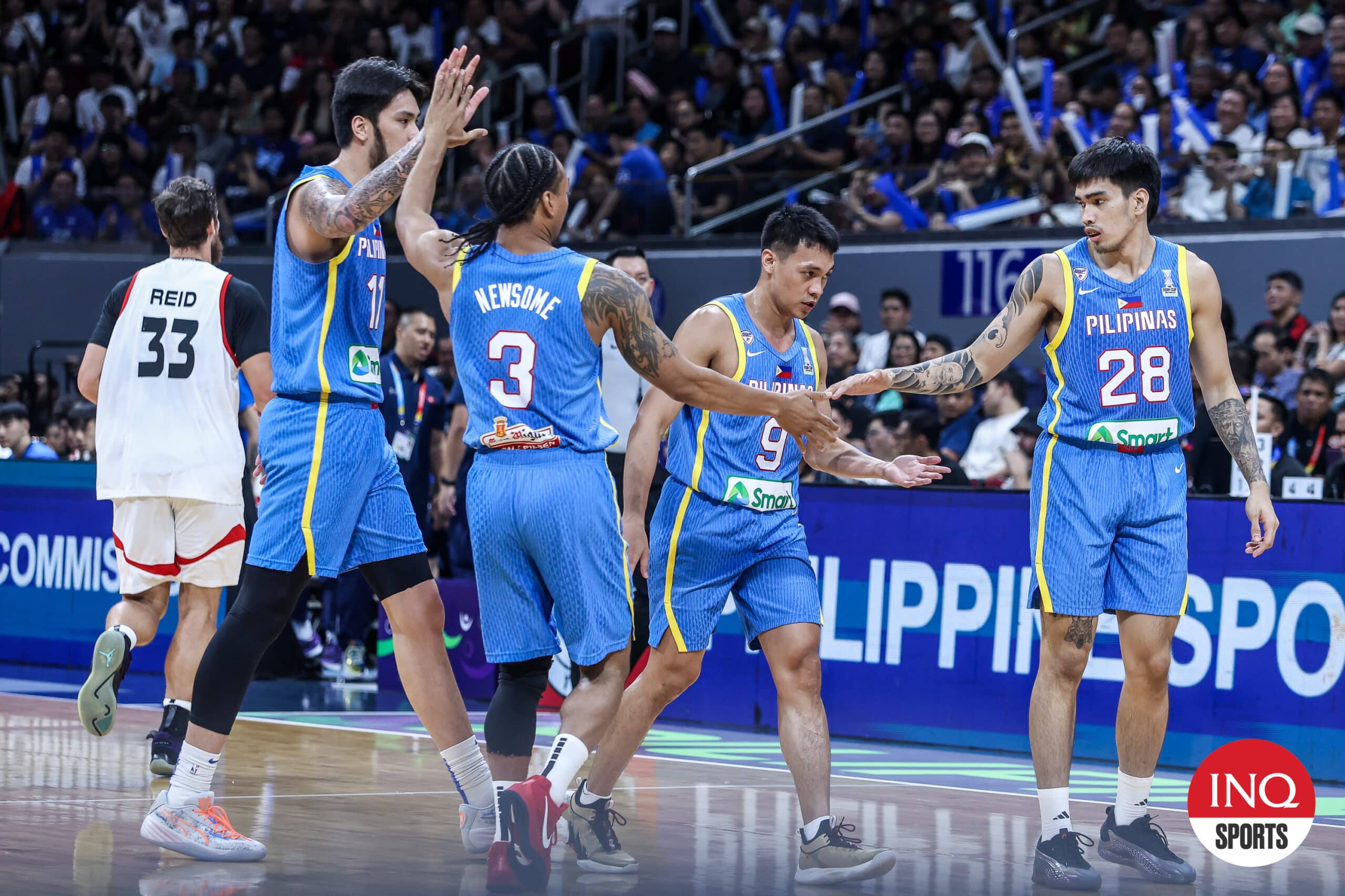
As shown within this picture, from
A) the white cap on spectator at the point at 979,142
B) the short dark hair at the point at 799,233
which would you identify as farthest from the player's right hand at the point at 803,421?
the white cap on spectator at the point at 979,142

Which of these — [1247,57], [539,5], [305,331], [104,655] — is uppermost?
[539,5]

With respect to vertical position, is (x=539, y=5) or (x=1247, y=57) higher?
(x=539, y=5)

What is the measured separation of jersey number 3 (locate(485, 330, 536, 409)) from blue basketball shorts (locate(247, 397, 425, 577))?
0.75 m

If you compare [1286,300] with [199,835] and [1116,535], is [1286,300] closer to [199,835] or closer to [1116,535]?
[1116,535]

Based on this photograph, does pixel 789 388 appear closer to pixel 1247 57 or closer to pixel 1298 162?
pixel 1298 162

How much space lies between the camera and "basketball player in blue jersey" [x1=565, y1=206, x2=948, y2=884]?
5.79 m

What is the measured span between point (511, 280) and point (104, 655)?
273 centimetres

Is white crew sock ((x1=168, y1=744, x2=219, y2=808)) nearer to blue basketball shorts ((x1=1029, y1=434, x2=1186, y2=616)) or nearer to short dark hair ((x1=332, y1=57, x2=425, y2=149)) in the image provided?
short dark hair ((x1=332, y1=57, x2=425, y2=149))

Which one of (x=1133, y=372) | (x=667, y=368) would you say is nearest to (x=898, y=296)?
(x=1133, y=372)

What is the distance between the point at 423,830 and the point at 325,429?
4.89ft

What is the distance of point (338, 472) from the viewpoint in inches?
225

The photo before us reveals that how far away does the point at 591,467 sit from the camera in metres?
5.27

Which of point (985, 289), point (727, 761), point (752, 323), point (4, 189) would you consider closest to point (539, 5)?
point (4, 189)

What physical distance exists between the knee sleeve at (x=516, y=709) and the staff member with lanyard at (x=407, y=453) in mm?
6064
